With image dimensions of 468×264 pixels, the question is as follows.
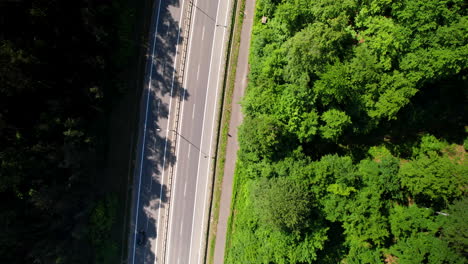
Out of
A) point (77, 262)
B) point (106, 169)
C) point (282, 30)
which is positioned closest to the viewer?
point (282, 30)

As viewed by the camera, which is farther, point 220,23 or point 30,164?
point 220,23

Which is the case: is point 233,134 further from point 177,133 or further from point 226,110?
point 177,133

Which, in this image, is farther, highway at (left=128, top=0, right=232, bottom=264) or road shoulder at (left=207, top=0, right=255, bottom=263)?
highway at (left=128, top=0, right=232, bottom=264)

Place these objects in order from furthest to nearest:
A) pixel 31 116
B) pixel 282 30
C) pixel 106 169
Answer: pixel 106 169 < pixel 282 30 < pixel 31 116

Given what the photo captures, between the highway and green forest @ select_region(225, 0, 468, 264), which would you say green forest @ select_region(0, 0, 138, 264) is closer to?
the highway

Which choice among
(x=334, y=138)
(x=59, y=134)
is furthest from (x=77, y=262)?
(x=334, y=138)

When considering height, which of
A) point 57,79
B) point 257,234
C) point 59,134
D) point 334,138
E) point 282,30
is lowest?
point 257,234

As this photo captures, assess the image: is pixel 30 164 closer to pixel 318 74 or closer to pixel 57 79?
pixel 57 79

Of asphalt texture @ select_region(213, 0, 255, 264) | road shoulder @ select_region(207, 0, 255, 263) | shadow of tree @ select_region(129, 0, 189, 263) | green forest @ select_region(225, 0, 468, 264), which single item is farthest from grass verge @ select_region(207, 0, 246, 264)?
shadow of tree @ select_region(129, 0, 189, 263)
